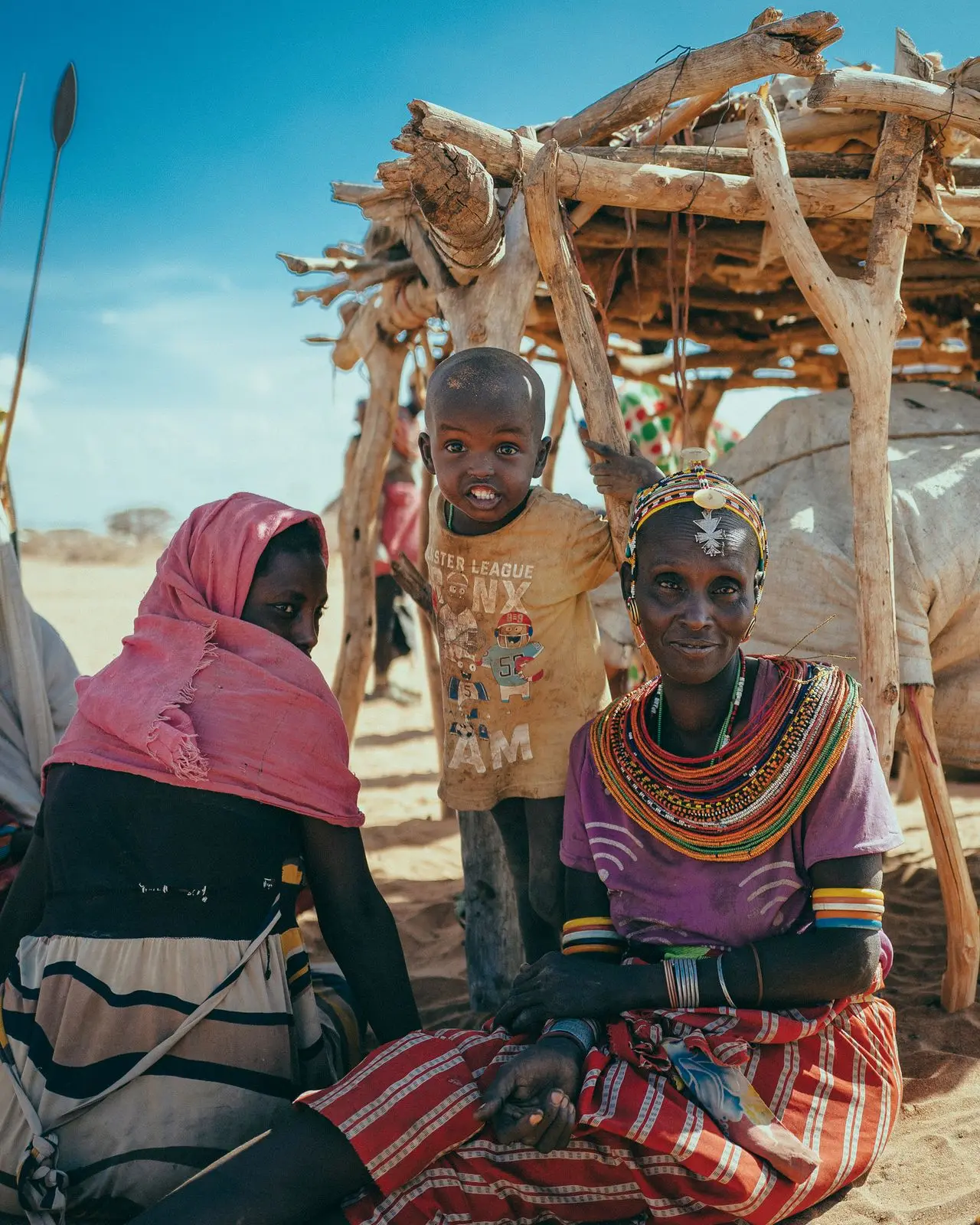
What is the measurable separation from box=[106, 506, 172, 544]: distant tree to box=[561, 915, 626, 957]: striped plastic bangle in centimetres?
4205

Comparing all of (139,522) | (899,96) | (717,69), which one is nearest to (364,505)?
(717,69)

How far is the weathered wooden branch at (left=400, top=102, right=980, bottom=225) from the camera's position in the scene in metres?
3.01

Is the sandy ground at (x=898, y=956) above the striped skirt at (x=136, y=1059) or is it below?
below

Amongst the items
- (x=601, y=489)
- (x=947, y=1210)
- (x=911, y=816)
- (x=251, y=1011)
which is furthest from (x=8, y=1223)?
(x=911, y=816)

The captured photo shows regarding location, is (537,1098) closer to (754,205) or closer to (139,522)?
(754,205)

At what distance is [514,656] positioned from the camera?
9.83 ft

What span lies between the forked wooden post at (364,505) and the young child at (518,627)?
6.94 ft

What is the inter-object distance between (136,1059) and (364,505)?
352 cm

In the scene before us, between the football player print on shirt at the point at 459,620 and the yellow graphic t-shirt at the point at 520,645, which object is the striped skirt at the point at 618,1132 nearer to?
the yellow graphic t-shirt at the point at 520,645

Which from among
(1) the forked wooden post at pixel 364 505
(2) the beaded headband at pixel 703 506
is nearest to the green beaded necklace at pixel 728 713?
(2) the beaded headband at pixel 703 506

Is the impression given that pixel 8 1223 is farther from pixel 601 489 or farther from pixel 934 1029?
pixel 934 1029

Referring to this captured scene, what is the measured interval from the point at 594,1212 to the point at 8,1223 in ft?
3.91

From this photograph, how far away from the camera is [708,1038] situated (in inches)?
83.4

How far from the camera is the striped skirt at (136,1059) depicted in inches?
83.2
